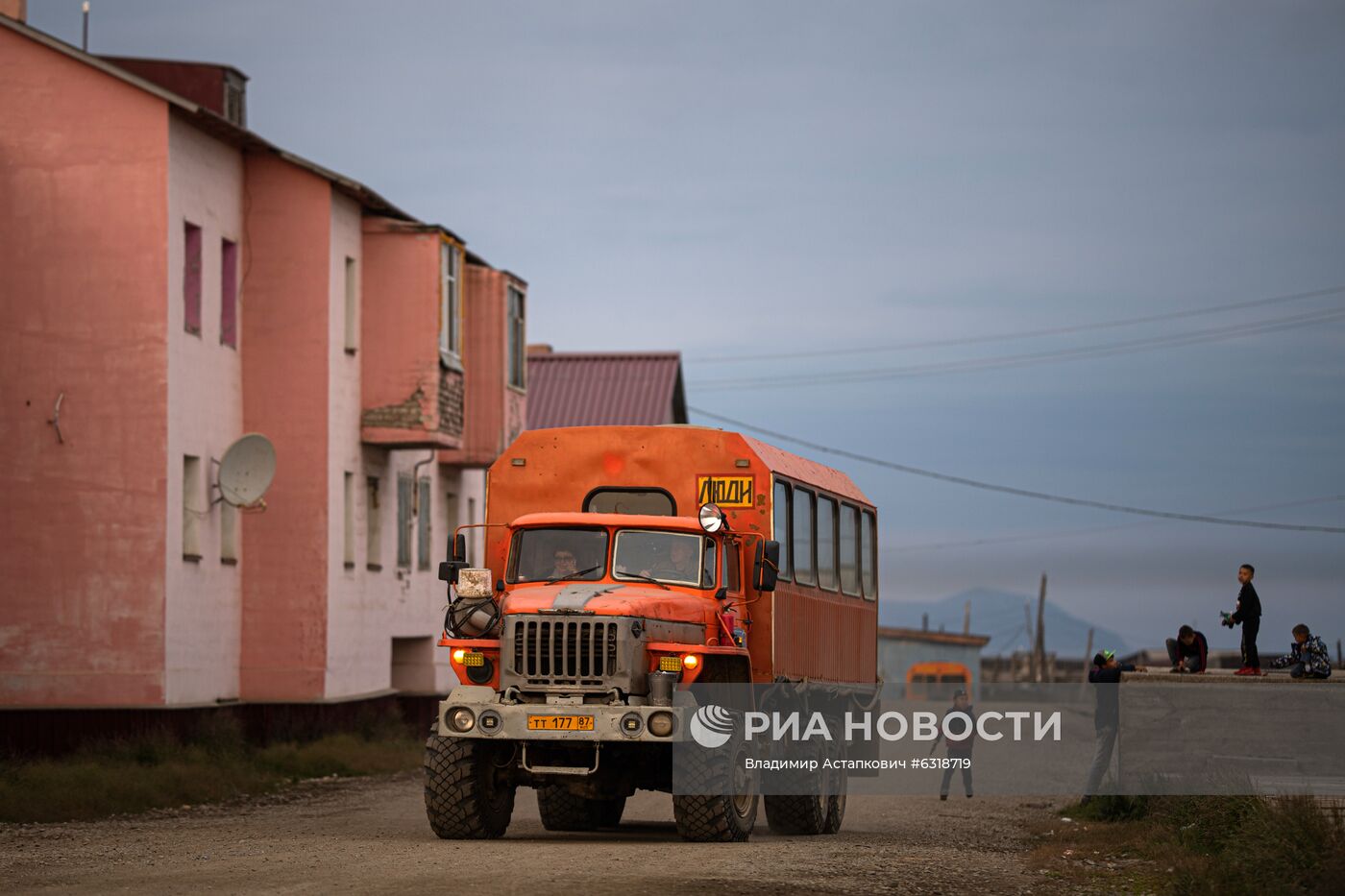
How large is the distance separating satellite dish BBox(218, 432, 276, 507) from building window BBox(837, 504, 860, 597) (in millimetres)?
10636

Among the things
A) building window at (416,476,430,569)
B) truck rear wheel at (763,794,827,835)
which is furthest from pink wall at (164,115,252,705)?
truck rear wheel at (763,794,827,835)

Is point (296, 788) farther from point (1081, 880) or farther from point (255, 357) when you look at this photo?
point (1081, 880)

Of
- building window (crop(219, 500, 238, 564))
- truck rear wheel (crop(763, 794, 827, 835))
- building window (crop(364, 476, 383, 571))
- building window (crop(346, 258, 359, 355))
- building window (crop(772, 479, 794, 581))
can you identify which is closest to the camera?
building window (crop(772, 479, 794, 581))

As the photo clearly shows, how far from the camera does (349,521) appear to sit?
121ft

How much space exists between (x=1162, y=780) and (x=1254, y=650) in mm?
2373

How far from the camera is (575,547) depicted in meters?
18.3

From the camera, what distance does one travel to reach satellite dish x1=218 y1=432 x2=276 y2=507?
3088cm

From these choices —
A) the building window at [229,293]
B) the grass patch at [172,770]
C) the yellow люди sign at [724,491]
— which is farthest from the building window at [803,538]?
the building window at [229,293]

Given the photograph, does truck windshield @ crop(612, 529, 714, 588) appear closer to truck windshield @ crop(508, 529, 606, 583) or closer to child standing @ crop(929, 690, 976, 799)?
truck windshield @ crop(508, 529, 606, 583)

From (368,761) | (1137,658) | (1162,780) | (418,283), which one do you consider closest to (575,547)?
(1162,780)

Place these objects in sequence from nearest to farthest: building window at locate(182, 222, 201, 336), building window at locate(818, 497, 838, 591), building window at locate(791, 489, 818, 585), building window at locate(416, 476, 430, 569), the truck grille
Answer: the truck grille < building window at locate(791, 489, 818, 585) < building window at locate(818, 497, 838, 591) < building window at locate(182, 222, 201, 336) < building window at locate(416, 476, 430, 569)

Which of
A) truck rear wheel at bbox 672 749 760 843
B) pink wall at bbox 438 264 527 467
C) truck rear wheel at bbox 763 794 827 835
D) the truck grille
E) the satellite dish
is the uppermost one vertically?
pink wall at bbox 438 264 527 467

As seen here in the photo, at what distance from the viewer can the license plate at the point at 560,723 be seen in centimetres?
1688

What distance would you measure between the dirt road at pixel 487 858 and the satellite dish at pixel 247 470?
23.2ft
